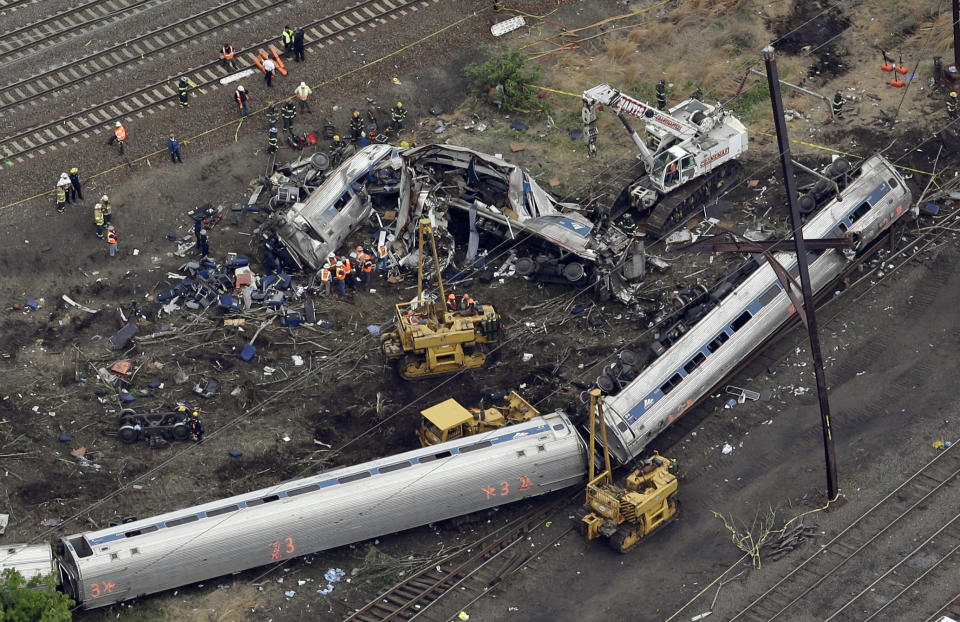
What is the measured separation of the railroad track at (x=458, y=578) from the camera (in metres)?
43.5

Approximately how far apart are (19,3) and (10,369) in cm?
1788

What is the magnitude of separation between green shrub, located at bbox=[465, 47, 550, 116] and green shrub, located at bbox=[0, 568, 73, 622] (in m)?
25.2

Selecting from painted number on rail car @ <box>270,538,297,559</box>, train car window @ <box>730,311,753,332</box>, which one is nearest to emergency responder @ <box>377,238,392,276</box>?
train car window @ <box>730,311,753,332</box>

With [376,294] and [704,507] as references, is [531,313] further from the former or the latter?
[704,507]

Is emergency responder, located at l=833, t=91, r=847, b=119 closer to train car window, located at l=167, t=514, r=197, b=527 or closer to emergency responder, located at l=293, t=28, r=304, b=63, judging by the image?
emergency responder, located at l=293, t=28, r=304, b=63

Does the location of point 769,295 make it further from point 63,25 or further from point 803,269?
point 63,25

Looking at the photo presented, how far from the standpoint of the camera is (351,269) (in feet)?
172

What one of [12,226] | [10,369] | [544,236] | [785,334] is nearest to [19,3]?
[12,226]

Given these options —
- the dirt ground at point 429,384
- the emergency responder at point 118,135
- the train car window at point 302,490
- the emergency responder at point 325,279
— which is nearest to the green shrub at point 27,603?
the dirt ground at point 429,384

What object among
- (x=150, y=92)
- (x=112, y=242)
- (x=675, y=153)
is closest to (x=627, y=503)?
(x=675, y=153)

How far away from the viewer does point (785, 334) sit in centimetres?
4994

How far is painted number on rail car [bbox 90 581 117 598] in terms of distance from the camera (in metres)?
42.7

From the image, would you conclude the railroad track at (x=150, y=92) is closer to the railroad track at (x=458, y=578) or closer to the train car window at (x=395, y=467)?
the train car window at (x=395, y=467)

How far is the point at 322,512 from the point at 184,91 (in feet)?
65.7
